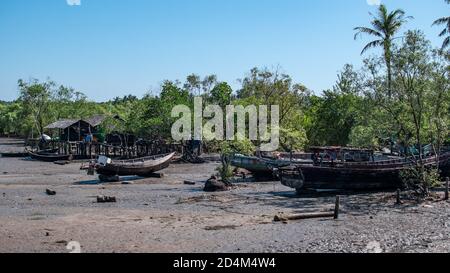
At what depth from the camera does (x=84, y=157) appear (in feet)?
144

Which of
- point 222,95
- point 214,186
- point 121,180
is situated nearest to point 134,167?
point 121,180

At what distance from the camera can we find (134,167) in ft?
97.8

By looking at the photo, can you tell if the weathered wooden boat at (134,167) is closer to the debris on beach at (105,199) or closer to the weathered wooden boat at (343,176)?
the debris on beach at (105,199)

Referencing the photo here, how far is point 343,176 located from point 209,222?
8.70 m

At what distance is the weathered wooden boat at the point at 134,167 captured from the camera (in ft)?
92.6

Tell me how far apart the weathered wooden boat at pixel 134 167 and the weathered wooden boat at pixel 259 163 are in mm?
5604

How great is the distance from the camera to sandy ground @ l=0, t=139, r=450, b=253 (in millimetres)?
12305

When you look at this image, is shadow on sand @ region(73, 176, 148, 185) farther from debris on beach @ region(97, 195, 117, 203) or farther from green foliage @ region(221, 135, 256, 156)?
debris on beach @ region(97, 195, 117, 203)

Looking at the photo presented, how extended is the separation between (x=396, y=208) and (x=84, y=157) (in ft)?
105

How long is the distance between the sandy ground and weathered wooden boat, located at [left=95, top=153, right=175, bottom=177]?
3174 mm

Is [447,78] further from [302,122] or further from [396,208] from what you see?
[302,122]

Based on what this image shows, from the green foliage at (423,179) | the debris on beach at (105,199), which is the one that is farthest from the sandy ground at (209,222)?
the green foliage at (423,179)

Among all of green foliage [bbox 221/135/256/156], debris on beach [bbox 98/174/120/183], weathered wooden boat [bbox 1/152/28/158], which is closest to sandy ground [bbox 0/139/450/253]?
green foliage [bbox 221/135/256/156]
